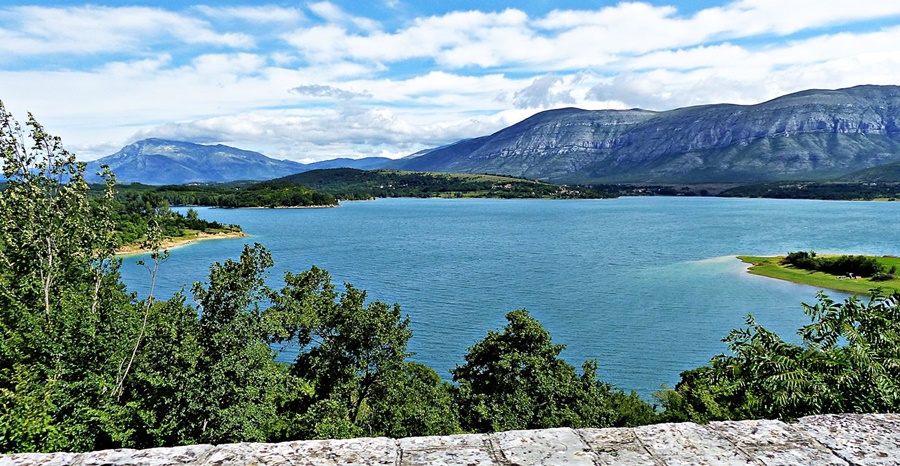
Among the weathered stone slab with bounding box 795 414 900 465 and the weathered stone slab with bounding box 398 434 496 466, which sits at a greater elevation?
the weathered stone slab with bounding box 398 434 496 466

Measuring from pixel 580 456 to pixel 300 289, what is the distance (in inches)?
869

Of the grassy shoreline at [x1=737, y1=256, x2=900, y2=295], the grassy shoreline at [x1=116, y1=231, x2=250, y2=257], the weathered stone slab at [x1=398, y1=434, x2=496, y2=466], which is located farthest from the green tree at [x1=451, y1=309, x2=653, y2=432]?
the grassy shoreline at [x1=116, y1=231, x2=250, y2=257]

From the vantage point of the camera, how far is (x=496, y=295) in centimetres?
5481

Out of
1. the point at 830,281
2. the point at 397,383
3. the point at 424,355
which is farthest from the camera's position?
the point at 830,281

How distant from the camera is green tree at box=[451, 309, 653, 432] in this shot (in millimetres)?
18688

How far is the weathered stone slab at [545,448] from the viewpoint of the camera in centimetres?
402

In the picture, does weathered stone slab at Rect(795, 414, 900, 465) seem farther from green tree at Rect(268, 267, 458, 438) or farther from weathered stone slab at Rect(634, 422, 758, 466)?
green tree at Rect(268, 267, 458, 438)

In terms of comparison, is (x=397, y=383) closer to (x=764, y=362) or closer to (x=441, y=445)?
(x=764, y=362)

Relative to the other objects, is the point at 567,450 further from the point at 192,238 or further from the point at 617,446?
the point at 192,238

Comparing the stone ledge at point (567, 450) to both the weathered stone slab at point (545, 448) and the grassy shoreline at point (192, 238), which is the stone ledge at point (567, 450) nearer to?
the weathered stone slab at point (545, 448)

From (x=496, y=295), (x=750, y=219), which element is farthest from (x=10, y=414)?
(x=750, y=219)

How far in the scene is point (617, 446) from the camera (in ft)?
14.1

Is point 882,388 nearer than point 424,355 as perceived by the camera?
Yes

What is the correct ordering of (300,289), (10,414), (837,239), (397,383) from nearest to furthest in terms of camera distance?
(10,414)
(397,383)
(300,289)
(837,239)
